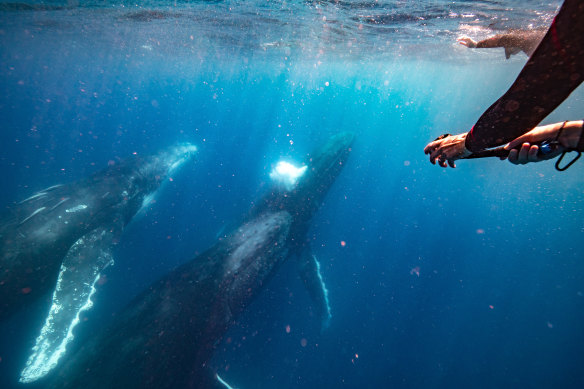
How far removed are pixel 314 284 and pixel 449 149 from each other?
28.6ft

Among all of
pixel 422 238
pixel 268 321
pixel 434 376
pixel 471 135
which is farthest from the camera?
pixel 422 238

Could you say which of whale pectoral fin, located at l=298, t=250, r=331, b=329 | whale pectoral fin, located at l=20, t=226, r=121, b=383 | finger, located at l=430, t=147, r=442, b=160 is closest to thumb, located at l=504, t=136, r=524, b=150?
finger, located at l=430, t=147, r=442, b=160

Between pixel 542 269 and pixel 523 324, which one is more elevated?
pixel 523 324

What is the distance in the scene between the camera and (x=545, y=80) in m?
1.26

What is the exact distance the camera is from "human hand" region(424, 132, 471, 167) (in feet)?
6.47

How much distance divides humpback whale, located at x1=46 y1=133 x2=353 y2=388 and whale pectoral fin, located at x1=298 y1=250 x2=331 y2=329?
1.64 m

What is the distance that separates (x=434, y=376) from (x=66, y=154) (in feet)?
98.5

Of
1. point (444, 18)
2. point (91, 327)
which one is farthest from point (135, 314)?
point (444, 18)

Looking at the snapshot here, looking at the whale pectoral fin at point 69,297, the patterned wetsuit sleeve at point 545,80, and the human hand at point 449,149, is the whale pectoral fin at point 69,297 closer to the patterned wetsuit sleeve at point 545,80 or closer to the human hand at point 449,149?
the human hand at point 449,149

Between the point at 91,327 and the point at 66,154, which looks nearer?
the point at 91,327

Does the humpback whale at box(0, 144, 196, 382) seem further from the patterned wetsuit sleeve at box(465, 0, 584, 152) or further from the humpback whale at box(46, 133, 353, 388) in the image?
the patterned wetsuit sleeve at box(465, 0, 584, 152)

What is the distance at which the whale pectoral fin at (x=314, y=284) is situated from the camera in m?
9.38

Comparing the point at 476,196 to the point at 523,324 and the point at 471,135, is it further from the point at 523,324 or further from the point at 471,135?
the point at 471,135

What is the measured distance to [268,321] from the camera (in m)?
9.83
